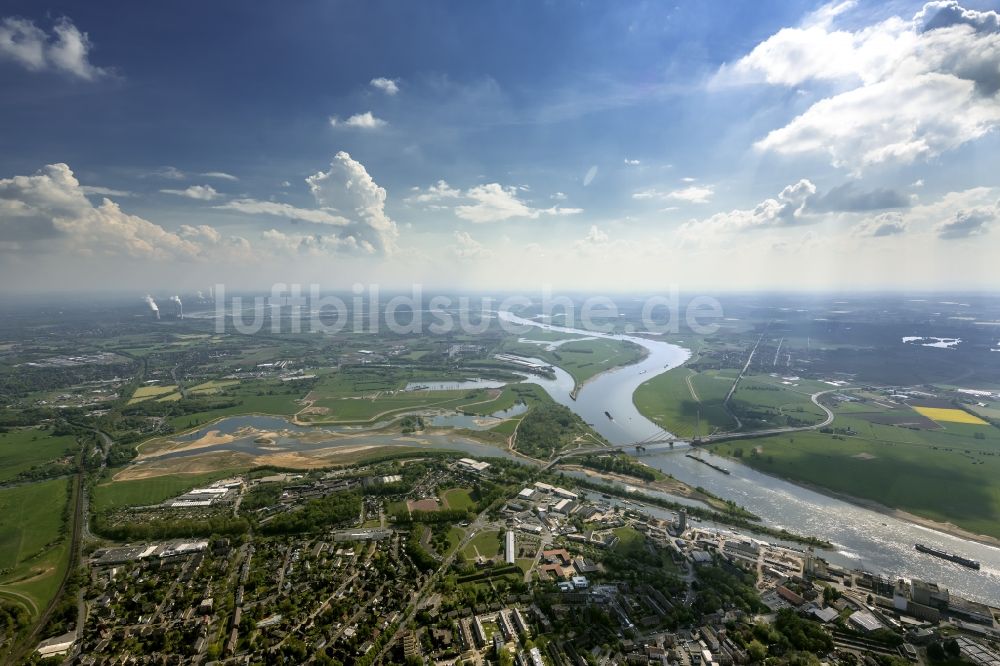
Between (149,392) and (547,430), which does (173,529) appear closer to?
(547,430)

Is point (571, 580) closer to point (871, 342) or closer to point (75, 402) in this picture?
point (75, 402)

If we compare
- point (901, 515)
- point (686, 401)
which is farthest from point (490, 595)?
point (686, 401)

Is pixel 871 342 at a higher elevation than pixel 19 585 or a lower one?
higher

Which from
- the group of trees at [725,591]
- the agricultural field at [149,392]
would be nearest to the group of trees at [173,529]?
the group of trees at [725,591]

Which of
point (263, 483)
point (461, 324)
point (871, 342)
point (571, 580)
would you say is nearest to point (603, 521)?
point (571, 580)

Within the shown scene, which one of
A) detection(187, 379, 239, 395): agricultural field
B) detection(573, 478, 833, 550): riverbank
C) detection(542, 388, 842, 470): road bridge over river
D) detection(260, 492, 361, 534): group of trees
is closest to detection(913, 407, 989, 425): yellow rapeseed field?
detection(542, 388, 842, 470): road bridge over river

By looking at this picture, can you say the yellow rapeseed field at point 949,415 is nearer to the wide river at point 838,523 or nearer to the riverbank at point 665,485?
the wide river at point 838,523

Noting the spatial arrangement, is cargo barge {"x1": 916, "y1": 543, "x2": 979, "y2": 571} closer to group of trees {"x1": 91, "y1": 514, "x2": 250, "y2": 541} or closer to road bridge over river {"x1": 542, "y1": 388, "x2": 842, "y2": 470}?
road bridge over river {"x1": 542, "y1": 388, "x2": 842, "y2": 470}
